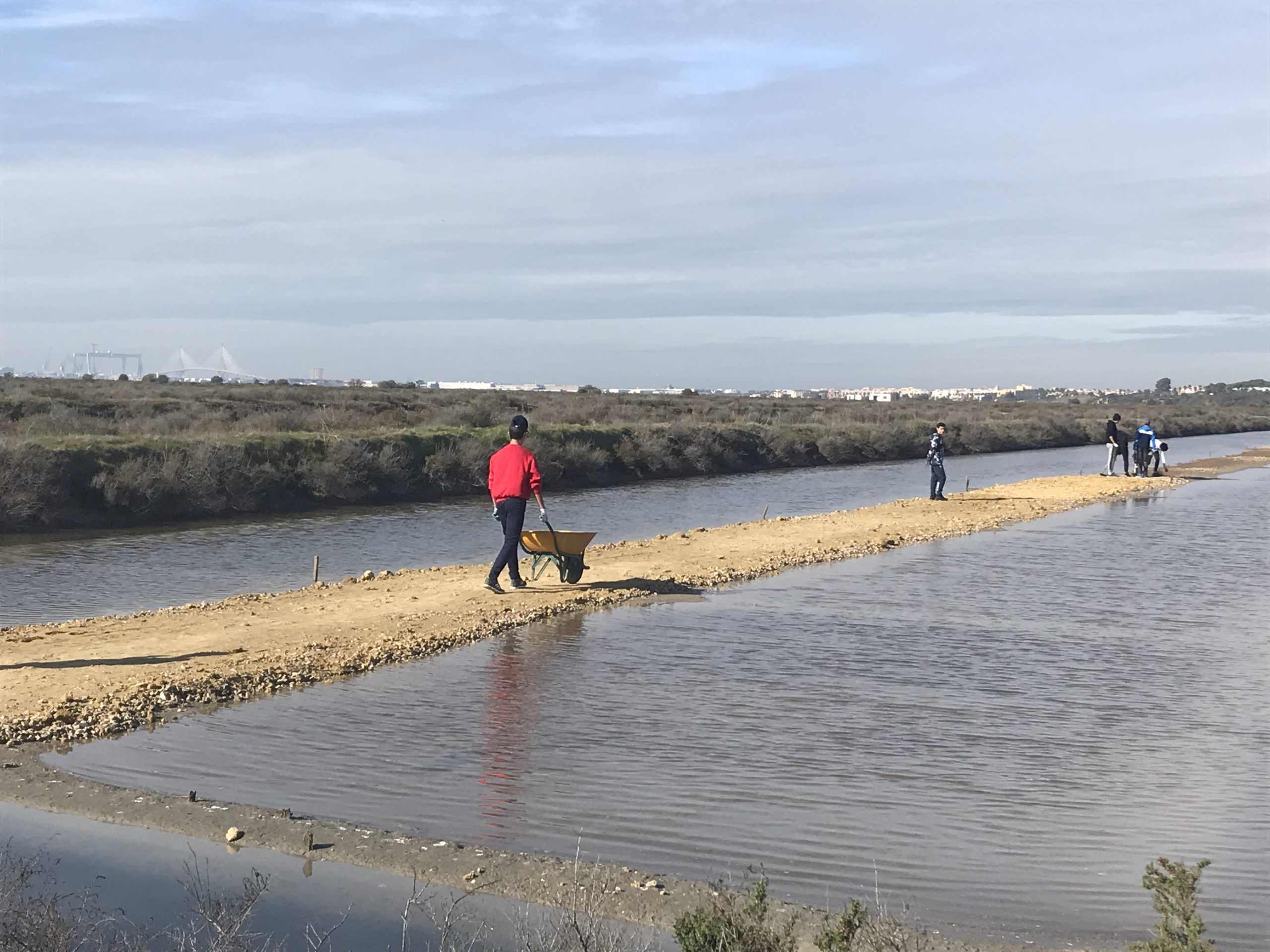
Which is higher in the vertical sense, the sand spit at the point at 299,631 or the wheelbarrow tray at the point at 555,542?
the wheelbarrow tray at the point at 555,542

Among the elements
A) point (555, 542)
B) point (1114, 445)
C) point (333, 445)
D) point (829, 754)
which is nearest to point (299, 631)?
point (555, 542)

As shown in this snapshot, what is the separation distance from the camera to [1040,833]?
24.8 ft

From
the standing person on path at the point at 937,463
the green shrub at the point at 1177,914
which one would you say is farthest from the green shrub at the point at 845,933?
the standing person on path at the point at 937,463

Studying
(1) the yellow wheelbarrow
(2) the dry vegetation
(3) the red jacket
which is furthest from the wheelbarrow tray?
(2) the dry vegetation

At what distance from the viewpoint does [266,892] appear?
248 inches

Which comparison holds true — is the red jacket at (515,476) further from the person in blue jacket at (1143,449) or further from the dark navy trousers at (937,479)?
the person in blue jacket at (1143,449)

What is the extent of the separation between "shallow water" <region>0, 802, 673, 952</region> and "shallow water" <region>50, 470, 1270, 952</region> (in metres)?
0.78

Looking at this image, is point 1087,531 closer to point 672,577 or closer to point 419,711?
point 672,577

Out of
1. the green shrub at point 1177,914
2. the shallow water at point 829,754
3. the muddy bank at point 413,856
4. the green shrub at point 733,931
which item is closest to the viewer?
the green shrub at point 1177,914

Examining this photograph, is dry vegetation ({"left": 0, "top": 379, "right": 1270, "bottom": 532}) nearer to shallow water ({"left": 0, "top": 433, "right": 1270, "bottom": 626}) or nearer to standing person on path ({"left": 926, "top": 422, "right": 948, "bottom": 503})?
shallow water ({"left": 0, "top": 433, "right": 1270, "bottom": 626})

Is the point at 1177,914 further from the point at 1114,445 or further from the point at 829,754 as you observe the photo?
the point at 1114,445

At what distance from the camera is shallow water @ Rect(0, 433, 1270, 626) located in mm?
17844

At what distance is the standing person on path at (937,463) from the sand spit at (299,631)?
692cm

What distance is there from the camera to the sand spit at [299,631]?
989 centimetres
